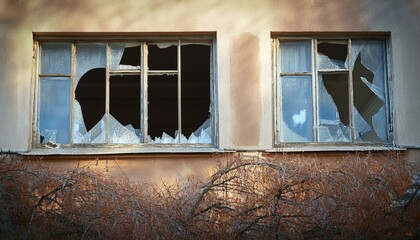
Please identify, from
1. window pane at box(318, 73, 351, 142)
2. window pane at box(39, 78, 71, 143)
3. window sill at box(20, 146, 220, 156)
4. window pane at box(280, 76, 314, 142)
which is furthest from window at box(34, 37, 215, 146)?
window pane at box(318, 73, 351, 142)

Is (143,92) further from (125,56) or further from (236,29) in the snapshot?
(236,29)

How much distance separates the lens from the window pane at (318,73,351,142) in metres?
11.5

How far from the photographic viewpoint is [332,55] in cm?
1170

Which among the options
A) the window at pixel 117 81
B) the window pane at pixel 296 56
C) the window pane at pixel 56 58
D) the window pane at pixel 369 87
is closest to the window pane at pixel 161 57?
the window at pixel 117 81

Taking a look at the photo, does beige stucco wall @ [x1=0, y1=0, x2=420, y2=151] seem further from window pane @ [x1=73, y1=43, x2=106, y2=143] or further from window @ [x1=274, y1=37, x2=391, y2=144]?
window pane @ [x1=73, y1=43, x2=106, y2=143]

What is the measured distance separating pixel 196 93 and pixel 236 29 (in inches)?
58.0

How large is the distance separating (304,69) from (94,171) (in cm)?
352

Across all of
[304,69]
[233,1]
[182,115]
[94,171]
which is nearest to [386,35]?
[304,69]

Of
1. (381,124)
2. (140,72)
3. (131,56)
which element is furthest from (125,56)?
(381,124)

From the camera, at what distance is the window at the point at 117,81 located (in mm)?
11430

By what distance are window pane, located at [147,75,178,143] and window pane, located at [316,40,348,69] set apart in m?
2.26

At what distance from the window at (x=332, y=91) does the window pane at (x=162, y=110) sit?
1637 millimetres

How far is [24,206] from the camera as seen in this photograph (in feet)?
29.6

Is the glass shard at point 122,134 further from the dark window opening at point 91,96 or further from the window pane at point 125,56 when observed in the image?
the window pane at point 125,56
